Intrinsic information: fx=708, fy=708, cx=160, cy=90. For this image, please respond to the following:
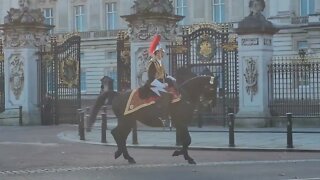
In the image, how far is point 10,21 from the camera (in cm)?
2881

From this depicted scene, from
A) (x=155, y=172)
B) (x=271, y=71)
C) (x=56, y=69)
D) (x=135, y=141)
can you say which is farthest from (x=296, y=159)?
(x=56, y=69)

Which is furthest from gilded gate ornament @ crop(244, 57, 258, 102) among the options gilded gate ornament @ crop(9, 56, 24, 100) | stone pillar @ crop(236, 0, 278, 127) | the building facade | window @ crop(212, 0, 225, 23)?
window @ crop(212, 0, 225, 23)

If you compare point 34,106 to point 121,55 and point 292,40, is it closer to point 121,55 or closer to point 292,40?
point 121,55

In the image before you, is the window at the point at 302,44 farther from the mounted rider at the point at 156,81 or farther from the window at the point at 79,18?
the mounted rider at the point at 156,81

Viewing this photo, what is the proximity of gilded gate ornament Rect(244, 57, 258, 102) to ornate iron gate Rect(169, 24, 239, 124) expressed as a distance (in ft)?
2.29

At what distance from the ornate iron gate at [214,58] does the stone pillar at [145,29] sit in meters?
0.62

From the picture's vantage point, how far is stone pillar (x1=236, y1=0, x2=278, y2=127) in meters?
24.5

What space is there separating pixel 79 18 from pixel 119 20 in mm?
6097

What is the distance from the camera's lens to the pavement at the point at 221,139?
17812mm

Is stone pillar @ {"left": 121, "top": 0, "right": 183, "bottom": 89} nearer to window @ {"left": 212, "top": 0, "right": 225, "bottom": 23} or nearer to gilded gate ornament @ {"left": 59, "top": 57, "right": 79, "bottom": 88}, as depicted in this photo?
gilded gate ornament @ {"left": 59, "top": 57, "right": 79, "bottom": 88}

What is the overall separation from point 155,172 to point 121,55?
49.8ft

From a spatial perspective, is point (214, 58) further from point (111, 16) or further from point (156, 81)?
point (111, 16)

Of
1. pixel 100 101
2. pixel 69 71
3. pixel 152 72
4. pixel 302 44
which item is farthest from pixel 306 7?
pixel 152 72

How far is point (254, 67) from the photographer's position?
24656 millimetres
